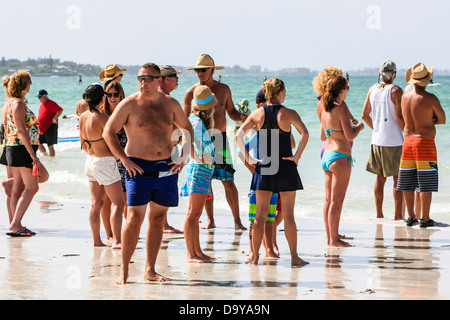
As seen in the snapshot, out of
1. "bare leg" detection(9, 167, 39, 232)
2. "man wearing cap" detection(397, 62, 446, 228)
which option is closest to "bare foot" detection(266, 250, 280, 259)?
"man wearing cap" detection(397, 62, 446, 228)

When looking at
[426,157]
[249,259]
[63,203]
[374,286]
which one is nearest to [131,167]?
[249,259]

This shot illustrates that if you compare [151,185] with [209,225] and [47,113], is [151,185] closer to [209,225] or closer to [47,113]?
[209,225]

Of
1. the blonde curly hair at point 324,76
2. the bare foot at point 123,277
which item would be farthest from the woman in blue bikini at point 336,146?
the bare foot at point 123,277

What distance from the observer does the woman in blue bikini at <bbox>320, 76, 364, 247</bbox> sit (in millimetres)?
7023

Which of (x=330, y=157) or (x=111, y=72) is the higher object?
(x=111, y=72)

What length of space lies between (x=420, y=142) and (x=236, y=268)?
3197mm

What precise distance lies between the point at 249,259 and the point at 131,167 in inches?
63.6

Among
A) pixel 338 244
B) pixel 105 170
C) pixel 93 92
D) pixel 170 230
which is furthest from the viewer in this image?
pixel 170 230

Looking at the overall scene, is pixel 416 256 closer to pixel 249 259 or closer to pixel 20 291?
pixel 249 259

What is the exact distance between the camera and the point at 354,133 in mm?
7000

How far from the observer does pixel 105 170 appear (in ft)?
23.1

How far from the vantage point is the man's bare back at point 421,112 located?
8352 millimetres

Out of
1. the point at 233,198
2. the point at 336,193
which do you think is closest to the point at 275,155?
the point at 336,193
